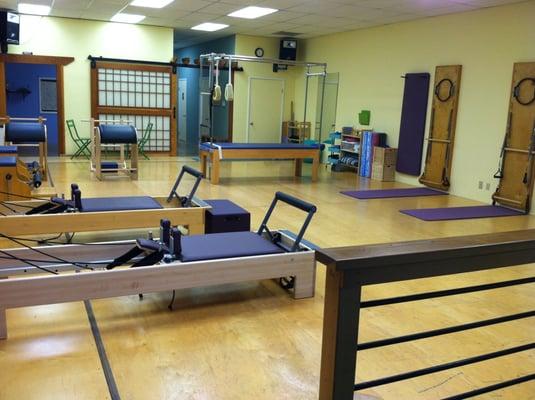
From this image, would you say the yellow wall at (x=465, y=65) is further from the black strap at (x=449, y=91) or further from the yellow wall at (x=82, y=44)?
the yellow wall at (x=82, y=44)

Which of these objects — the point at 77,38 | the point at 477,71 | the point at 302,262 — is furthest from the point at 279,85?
the point at 302,262

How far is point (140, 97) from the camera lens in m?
10.8

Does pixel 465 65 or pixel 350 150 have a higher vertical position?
pixel 465 65

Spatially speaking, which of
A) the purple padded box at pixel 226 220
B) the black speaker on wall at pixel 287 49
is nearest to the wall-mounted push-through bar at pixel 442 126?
the black speaker on wall at pixel 287 49

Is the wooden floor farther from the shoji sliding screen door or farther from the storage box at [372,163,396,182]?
the shoji sliding screen door

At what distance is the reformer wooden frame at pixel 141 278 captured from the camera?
8.61 ft

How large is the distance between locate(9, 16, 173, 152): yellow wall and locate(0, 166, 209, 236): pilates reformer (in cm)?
617

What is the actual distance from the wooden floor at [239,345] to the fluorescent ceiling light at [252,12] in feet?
17.9

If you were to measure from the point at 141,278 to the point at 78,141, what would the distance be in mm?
8096

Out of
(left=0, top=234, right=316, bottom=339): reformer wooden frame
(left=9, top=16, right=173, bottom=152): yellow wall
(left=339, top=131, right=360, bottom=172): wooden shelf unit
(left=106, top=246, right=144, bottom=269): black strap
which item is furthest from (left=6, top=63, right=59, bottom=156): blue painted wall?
(left=0, top=234, right=316, bottom=339): reformer wooden frame

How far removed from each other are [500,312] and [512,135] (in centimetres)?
416

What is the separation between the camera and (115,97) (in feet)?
34.5

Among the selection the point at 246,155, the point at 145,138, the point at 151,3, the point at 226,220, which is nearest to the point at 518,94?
the point at 246,155

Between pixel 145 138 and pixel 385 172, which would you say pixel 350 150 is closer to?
pixel 385 172
